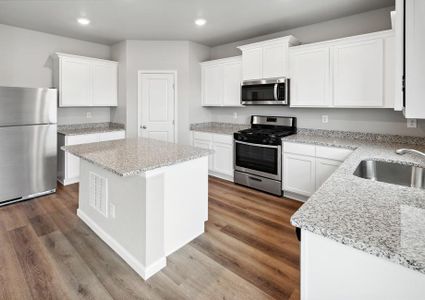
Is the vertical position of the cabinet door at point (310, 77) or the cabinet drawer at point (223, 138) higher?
the cabinet door at point (310, 77)

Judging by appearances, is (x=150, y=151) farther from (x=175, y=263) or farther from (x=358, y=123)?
(x=358, y=123)

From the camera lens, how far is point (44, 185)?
146 inches

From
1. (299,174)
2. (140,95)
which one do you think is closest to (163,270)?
(299,174)

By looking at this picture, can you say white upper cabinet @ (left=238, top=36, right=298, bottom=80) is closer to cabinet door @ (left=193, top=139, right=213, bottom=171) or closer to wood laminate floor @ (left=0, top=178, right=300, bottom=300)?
cabinet door @ (left=193, top=139, right=213, bottom=171)

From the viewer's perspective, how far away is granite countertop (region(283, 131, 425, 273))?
775 mm

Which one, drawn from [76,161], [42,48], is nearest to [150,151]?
[76,161]

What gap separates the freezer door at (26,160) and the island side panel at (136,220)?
1.85 m

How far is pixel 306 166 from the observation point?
10.9 ft

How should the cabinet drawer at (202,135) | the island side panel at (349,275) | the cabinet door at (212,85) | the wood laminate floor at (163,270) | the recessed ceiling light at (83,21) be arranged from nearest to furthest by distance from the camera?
1. the island side panel at (349,275)
2. the wood laminate floor at (163,270)
3. the recessed ceiling light at (83,21)
4. the cabinet drawer at (202,135)
5. the cabinet door at (212,85)

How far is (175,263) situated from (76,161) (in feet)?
9.96

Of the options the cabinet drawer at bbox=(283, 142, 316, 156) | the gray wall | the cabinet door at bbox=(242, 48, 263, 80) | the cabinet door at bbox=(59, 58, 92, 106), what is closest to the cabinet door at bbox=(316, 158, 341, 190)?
the cabinet drawer at bbox=(283, 142, 316, 156)

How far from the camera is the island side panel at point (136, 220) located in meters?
1.95

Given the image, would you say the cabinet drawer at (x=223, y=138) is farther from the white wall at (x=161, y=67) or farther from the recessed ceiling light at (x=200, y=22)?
the recessed ceiling light at (x=200, y=22)

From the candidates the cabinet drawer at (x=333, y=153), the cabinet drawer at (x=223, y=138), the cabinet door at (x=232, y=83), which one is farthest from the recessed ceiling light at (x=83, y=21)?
the cabinet drawer at (x=333, y=153)
